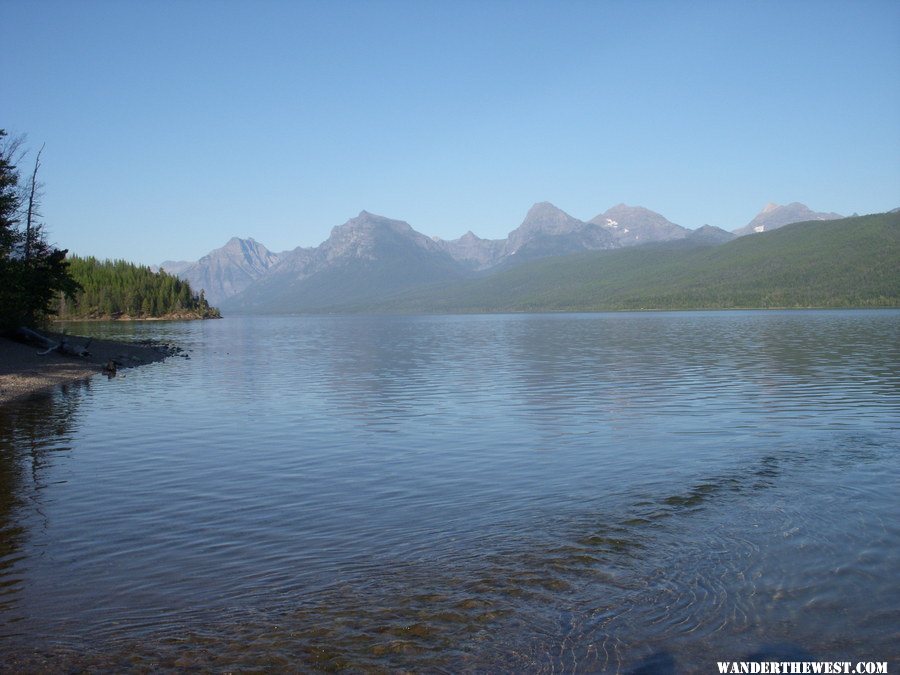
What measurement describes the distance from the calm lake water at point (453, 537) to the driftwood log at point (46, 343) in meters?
25.7

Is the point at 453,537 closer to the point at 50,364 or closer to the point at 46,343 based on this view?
the point at 50,364

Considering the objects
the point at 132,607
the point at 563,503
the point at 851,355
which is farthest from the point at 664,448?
the point at 851,355

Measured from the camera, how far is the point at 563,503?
1695cm

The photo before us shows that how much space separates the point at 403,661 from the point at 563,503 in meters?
8.27

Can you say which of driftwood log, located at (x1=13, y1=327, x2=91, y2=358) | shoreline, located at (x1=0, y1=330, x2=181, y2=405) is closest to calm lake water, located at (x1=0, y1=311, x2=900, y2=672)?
shoreline, located at (x1=0, y1=330, x2=181, y2=405)

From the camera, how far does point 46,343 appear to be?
57.3 m

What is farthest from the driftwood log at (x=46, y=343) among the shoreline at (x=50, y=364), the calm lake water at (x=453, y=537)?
the calm lake water at (x=453, y=537)

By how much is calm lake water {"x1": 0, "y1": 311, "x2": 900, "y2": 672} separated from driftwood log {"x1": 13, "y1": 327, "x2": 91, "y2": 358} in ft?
84.4

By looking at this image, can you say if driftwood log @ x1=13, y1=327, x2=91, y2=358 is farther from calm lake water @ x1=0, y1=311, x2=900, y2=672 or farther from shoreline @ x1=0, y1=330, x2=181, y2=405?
calm lake water @ x1=0, y1=311, x2=900, y2=672

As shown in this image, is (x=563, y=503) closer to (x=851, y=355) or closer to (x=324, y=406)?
(x=324, y=406)

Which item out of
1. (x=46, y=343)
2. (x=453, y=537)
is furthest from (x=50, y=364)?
(x=453, y=537)

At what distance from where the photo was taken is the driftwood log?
55.3 m

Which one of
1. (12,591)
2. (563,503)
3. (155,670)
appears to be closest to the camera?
(155,670)

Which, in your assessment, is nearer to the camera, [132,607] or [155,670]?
[155,670]
